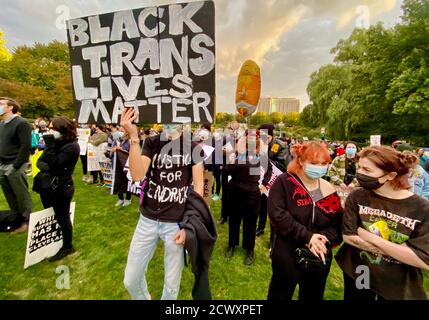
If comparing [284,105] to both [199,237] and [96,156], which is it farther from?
[199,237]

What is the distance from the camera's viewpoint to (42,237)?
3.11m

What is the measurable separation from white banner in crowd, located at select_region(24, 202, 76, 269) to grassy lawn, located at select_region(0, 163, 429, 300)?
6.2 inches

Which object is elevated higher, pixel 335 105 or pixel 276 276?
pixel 335 105

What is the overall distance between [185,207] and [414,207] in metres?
1.90

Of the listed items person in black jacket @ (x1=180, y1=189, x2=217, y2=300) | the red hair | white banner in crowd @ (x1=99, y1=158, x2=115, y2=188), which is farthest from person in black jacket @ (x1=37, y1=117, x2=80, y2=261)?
white banner in crowd @ (x1=99, y1=158, x2=115, y2=188)

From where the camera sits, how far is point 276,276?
207cm

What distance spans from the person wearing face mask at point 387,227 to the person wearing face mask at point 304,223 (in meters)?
0.16

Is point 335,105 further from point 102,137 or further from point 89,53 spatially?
point 89,53

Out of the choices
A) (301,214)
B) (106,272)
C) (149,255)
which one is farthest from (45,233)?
(301,214)

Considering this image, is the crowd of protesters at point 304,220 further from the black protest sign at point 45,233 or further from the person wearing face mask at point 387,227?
the black protest sign at point 45,233

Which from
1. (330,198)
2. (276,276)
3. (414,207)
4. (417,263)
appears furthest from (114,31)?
(417,263)

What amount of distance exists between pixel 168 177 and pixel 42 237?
2.50 metres

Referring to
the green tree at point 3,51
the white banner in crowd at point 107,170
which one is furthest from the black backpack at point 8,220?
the green tree at point 3,51

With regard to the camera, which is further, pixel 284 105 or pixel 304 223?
pixel 284 105
